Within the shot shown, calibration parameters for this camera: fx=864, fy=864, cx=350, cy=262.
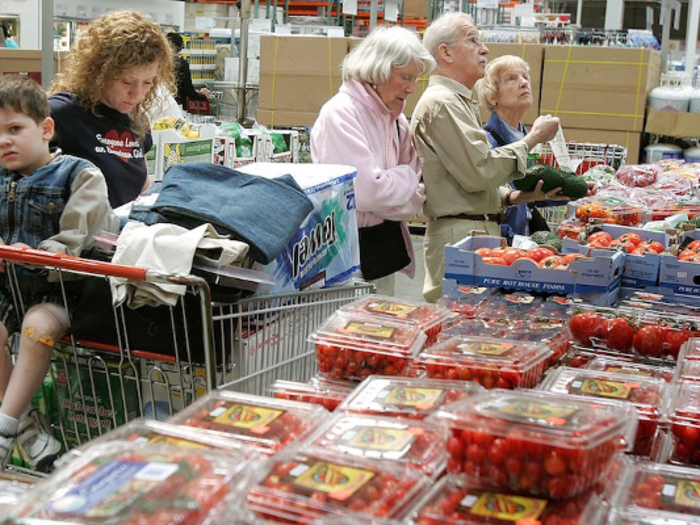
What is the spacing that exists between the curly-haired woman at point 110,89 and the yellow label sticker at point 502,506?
6.99 ft

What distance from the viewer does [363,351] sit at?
5.63 feet

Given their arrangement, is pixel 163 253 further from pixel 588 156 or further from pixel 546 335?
pixel 588 156

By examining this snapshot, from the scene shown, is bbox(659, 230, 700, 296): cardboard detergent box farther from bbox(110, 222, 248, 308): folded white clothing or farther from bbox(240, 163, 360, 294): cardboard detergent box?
bbox(110, 222, 248, 308): folded white clothing

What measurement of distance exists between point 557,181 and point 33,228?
238cm

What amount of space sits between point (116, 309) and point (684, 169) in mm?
4054

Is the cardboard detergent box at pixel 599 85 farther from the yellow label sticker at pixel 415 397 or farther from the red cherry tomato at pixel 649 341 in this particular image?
the yellow label sticker at pixel 415 397

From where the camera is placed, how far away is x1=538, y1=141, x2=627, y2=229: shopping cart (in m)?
5.47

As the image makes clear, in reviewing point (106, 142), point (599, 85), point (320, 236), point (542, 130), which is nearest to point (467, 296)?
point (320, 236)

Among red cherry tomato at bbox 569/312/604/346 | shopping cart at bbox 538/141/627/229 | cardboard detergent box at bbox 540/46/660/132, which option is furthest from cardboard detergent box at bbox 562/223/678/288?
cardboard detergent box at bbox 540/46/660/132

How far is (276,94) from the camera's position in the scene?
23.8ft

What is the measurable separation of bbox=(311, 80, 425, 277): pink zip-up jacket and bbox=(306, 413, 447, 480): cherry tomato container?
2.19 m

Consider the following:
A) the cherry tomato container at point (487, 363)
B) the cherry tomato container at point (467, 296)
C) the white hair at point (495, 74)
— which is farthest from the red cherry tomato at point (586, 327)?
the white hair at point (495, 74)

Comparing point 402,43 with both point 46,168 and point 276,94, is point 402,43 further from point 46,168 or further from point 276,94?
point 276,94

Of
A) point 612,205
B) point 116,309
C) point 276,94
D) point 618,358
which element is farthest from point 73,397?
point 276,94
